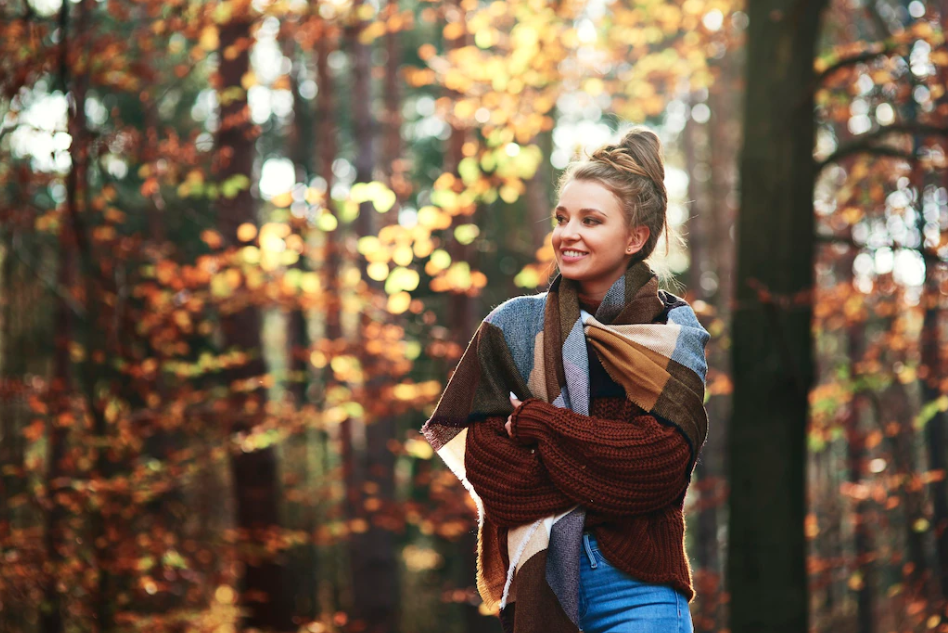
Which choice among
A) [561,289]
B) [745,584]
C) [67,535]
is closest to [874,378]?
[745,584]

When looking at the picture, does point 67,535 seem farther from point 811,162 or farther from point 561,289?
point 811,162

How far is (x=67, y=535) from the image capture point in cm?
543

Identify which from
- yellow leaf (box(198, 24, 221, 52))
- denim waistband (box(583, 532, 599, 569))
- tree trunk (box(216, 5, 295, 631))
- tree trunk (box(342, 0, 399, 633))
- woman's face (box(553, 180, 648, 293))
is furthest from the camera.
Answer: tree trunk (box(342, 0, 399, 633))

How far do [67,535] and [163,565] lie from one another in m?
0.69

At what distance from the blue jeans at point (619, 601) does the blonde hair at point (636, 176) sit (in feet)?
2.86

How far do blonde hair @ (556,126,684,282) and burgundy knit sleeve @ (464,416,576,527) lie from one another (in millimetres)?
699

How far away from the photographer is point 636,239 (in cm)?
252

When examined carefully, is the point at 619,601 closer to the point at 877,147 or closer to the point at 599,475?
the point at 599,475

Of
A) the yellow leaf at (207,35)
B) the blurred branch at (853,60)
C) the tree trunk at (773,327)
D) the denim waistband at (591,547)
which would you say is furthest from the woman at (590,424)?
the yellow leaf at (207,35)

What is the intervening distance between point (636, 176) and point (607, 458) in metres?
0.82

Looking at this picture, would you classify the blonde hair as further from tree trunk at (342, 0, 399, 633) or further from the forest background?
tree trunk at (342, 0, 399, 633)

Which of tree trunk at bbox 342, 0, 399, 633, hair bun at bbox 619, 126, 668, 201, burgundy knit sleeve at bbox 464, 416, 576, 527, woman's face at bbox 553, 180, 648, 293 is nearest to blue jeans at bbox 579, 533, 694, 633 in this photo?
burgundy knit sleeve at bbox 464, 416, 576, 527

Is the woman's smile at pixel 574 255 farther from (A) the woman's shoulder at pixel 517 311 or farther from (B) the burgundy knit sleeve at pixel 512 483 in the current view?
(B) the burgundy knit sleeve at pixel 512 483

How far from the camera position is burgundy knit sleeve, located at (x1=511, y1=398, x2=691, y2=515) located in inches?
85.8
